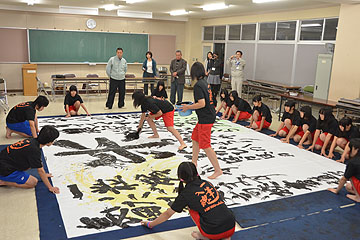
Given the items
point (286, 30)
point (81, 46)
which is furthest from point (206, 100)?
point (81, 46)

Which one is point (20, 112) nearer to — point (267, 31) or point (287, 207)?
point (287, 207)

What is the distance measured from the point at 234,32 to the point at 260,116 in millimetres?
5629

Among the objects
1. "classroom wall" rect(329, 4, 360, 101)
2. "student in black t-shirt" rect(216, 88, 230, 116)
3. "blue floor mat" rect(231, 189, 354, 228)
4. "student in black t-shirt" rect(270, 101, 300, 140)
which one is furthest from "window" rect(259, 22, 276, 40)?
"blue floor mat" rect(231, 189, 354, 228)

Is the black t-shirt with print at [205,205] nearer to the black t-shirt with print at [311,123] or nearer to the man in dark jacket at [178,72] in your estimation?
the black t-shirt with print at [311,123]

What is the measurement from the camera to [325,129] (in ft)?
17.3

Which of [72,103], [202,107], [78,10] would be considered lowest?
[72,103]

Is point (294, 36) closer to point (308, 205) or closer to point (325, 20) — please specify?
point (325, 20)

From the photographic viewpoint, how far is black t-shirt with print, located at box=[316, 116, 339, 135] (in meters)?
5.11

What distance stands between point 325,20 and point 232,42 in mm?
3808

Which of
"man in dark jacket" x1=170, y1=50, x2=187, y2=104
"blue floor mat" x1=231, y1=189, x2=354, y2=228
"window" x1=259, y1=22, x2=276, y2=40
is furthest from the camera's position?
"window" x1=259, y1=22, x2=276, y2=40

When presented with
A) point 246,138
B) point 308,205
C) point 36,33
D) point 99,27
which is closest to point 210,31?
point 99,27

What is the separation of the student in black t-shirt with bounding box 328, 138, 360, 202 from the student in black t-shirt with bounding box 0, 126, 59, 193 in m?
3.07

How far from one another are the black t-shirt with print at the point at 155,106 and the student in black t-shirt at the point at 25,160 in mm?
1953

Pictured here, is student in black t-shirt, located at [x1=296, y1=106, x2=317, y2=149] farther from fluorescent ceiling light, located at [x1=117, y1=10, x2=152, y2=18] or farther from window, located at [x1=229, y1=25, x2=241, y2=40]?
fluorescent ceiling light, located at [x1=117, y1=10, x2=152, y2=18]
